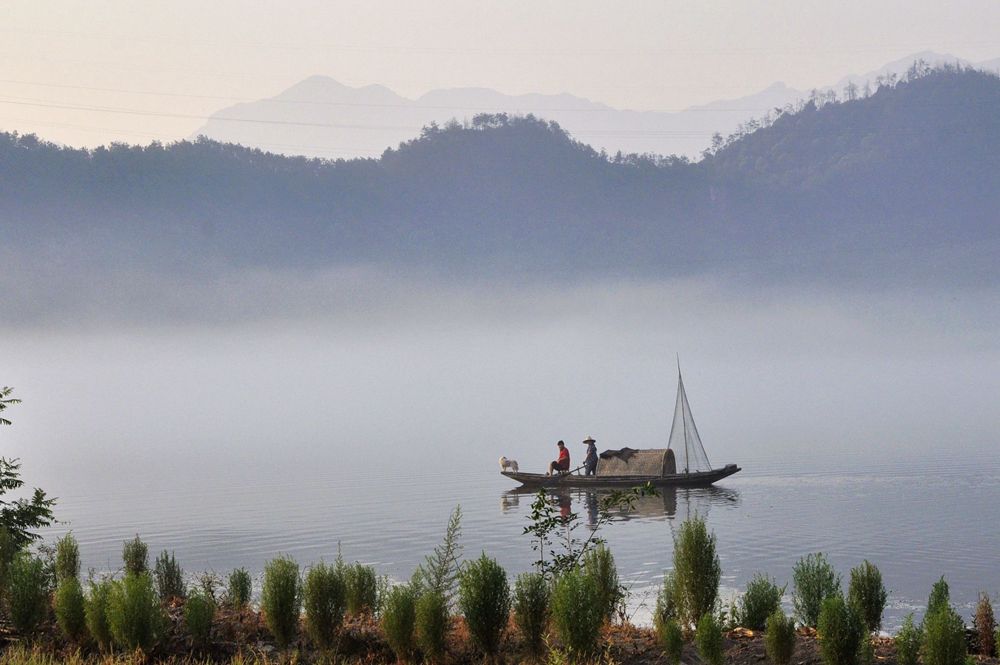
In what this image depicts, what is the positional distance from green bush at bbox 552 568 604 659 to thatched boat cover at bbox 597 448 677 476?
115 ft

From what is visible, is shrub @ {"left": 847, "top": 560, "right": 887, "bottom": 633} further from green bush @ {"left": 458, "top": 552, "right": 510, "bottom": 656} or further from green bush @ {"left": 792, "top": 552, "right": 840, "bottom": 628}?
green bush @ {"left": 458, "top": 552, "right": 510, "bottom": 656}

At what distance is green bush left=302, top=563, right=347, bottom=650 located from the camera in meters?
14.0

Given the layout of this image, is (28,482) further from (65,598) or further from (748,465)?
(65,598)

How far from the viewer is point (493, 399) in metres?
161

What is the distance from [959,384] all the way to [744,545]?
539 feet

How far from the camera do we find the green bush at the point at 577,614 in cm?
1311

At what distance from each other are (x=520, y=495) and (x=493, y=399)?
367 ft

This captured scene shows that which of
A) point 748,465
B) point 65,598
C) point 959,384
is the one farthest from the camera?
point 959,384

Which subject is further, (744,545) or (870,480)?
(870,480)

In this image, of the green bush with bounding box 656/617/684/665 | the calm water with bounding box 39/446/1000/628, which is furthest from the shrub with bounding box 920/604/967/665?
the calm water with bounding box 39/446/1000/628

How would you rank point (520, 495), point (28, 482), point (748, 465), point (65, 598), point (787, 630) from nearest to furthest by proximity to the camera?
1. point (787, 630)
2. point (65, 598)
3. point (520, 495)
4. point (748, 465)
5. point (28, 482)

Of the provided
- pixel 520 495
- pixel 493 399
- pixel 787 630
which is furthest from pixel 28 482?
pixel 493 399

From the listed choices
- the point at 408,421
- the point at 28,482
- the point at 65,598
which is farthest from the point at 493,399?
the point at 65,598

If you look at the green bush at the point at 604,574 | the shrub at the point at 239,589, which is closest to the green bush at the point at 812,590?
the green bush at the point at 604,574
